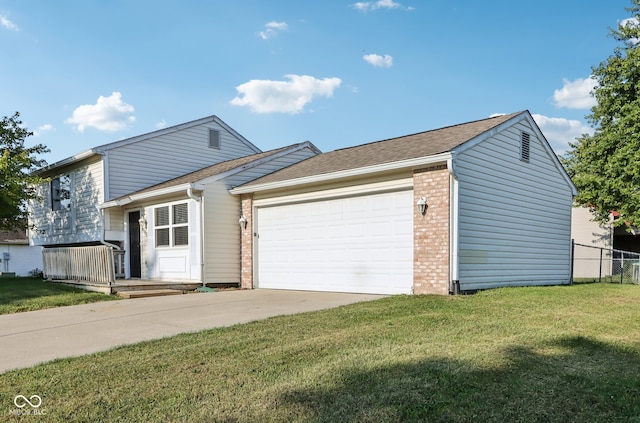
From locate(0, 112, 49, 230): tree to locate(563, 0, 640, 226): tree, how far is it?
2149cm

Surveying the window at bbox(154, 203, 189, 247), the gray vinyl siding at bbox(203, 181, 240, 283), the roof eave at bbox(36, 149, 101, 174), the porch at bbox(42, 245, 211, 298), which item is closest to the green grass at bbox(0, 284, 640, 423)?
the porch at bbox(42, 245, 211, 298)

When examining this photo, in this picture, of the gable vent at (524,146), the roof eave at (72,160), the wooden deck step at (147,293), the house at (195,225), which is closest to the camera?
the wooden deck step at (147,293)

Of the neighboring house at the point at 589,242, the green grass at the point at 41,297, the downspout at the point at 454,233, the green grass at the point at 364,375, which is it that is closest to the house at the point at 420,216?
the downspout at the point at 454,233

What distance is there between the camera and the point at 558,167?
12484 millimetres

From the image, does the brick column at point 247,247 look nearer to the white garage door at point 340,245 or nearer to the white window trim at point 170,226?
the white garage door at point 340,245

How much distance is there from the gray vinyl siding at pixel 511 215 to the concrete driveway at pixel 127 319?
8.51 feet

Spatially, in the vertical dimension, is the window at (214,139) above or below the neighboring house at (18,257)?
above

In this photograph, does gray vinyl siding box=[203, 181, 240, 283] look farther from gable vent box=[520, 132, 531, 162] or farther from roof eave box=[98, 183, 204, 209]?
gable vent box=[520, 132, 531, 162]

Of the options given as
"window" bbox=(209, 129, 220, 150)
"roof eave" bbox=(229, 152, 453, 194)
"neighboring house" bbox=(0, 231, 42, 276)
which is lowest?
"neighboring house" bbox=(0, 231, 42, 276)

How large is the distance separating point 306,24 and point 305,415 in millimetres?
10205

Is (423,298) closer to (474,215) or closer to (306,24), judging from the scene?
(474,215)

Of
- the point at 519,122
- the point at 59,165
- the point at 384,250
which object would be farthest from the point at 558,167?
the point at 59,165

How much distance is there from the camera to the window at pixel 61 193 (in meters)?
17.1

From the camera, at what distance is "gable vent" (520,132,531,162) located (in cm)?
1109
